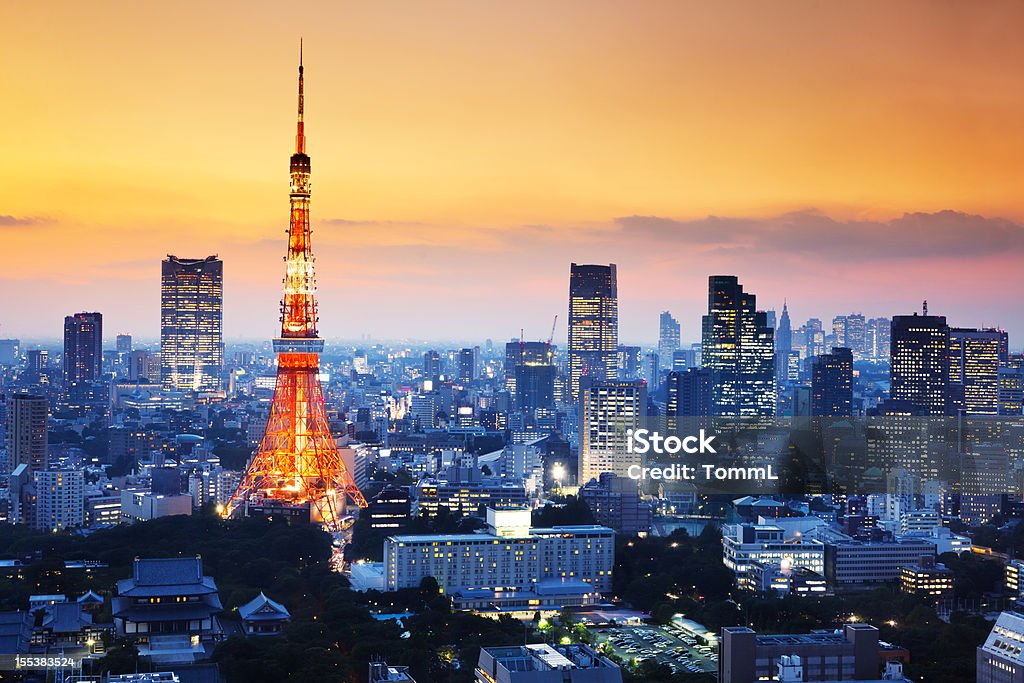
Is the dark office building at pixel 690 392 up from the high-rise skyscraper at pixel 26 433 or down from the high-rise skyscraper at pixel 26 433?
up

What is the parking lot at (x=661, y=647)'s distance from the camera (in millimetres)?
10164

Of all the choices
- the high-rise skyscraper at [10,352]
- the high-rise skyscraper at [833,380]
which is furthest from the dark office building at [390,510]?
the high-rise skyscraper at [10,352]

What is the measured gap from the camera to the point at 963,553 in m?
14.3

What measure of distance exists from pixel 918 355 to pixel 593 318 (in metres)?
9.99

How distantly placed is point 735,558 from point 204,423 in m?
18.8

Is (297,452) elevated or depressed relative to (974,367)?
depressed

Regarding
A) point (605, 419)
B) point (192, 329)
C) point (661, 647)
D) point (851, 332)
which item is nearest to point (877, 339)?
point (851, 332)

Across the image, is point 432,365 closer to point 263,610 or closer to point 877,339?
point 877,339

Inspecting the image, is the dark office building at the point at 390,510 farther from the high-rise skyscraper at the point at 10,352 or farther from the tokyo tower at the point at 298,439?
the high-rise skyscraper at the point at 10,352

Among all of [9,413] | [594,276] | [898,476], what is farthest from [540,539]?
[594,276]

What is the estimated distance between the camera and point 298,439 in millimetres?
16688

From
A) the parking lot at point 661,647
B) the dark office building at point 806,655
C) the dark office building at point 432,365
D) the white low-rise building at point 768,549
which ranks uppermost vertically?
the dark office building at point 432,365

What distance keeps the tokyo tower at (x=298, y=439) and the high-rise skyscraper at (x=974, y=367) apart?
1116cm

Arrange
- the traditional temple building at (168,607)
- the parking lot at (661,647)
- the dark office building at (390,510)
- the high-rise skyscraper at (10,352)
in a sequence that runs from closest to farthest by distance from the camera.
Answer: the parking lot at (661,647) < the traditional temple building at (168,607) < the dark office building at (390,510) < the high-rise skyscraper at (10,352)
